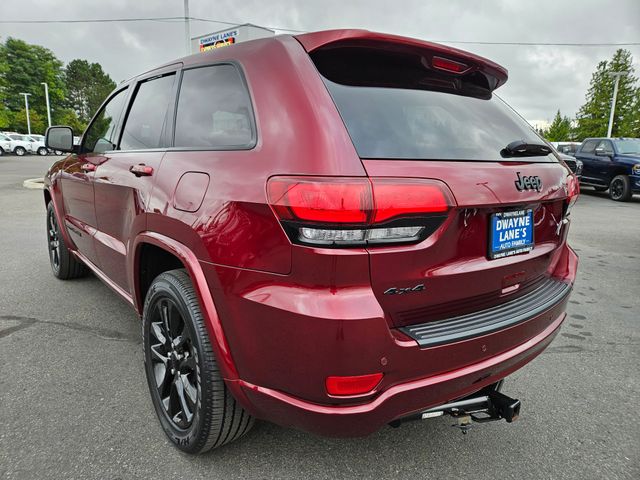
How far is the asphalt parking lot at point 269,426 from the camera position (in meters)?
2.00

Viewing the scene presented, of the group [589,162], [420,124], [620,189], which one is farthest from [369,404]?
[589,162]

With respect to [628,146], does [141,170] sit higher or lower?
lower

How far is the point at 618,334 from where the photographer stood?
3547mm

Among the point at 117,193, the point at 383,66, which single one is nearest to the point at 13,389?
the point at 117,193

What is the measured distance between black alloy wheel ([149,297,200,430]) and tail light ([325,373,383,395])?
68 cm

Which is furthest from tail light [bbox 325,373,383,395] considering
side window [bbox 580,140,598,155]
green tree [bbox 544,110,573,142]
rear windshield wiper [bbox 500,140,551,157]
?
green tree [bbox 544,110,573,142]

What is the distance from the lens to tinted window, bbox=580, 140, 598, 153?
14.2 meters

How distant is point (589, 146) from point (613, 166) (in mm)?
1432

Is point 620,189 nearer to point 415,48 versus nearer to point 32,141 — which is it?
point 415,48

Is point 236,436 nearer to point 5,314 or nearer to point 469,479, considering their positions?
point 469,479

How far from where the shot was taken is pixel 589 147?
47.1 ft

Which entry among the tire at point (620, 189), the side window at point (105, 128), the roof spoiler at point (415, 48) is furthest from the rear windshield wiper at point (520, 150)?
the tire at point (620, 189)

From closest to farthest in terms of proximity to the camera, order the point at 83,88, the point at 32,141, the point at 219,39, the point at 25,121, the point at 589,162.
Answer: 1. the point at 589,162
2. the point at 219,39
3. the point at 32,141
4. the point at 25,121
5. the point at 83,88

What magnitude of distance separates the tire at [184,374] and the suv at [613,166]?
1420 centimetres
